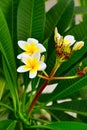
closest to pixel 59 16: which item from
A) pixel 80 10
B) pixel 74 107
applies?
pixel 80 10

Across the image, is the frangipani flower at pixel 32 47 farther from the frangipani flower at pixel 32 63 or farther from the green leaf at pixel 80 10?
the green leaf at pixel 80 10

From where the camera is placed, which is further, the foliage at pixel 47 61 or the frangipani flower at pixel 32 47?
the foliage at pixel 47 61

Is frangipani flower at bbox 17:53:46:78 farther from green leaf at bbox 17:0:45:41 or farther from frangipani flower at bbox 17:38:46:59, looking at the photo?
green leaf at bbox 17:0:45:41

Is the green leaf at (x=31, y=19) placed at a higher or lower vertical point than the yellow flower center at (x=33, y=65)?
higher

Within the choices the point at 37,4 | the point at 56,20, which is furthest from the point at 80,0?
the point at 37,4

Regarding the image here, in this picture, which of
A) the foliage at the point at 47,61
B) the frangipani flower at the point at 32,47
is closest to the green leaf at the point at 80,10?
the foliage at the point at 47,61

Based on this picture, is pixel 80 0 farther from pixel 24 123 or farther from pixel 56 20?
pixel 24 123

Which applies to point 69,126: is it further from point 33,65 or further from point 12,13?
point 12,13
